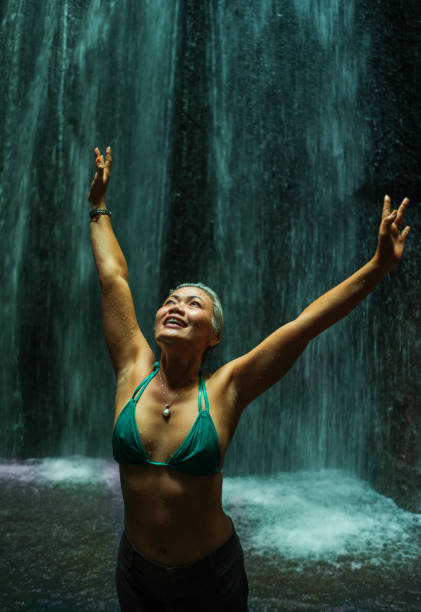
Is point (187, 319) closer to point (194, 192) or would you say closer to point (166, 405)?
point (166, 405)

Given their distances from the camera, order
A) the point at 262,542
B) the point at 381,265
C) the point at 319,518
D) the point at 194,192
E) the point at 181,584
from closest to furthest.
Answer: the point at 181,584 < the point at 381,265 < the point at 262,542 < the point at 319,518 < the point at 194,192

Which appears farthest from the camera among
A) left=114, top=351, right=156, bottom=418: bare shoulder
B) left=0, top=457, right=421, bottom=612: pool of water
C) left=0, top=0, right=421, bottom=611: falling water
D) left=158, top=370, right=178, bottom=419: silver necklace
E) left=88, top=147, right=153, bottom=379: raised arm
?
left=0, top=0, right=421, bottom=611: falling water

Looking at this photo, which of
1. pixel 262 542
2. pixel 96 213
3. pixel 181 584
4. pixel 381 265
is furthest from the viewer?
pixel 262 542

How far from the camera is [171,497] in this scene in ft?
6.00

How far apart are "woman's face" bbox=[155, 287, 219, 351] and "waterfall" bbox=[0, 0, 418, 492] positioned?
4.43 m

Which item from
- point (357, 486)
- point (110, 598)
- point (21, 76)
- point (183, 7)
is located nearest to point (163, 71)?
point (183, 7)

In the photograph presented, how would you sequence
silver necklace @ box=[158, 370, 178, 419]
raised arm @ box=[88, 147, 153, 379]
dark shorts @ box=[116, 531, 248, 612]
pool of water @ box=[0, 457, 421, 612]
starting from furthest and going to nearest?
pool of water @ box=[0, 457, 421, 612] < raised arm @ box=[88, 147, 153, 379] < silver necklace @ box=[158, 370, 178, 419] < dark shorts @ box=[116, 531, 248, 612]

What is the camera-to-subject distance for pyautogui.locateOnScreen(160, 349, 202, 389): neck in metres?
1.99

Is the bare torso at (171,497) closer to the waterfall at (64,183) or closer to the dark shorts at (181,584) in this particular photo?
the dark shorts at (181,584)

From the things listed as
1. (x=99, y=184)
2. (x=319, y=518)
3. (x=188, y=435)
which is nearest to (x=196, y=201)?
(x=319, y=518)

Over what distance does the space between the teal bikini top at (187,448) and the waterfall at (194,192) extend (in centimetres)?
468

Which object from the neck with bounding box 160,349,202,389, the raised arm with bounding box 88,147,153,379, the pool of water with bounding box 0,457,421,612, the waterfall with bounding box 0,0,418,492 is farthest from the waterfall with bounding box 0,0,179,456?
the neck with bounding box 160,349,202,389

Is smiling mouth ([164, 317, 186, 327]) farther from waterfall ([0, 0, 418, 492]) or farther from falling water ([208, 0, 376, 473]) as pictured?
falling water ([208, 0, 376, 473])

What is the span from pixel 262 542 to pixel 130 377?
2.69 metres
